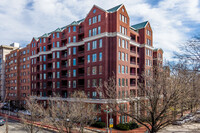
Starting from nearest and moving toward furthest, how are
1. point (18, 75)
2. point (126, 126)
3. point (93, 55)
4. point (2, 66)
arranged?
point (126, 126)
point (93, 55)
point (18, 75)
point (2, 66)

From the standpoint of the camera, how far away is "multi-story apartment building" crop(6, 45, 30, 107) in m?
63.0

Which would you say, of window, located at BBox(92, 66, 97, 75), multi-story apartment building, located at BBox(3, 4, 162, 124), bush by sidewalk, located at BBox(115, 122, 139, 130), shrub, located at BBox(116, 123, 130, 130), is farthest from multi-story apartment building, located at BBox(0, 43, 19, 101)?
bush by sidewalk, located at BBox(115, 122, 139, 130)

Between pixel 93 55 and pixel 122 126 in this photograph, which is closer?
pixel 122 126

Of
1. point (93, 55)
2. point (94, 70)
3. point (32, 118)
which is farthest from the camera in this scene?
point (93, 55)

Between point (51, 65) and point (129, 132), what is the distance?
33963mm

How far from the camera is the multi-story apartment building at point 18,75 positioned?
63.0 meters

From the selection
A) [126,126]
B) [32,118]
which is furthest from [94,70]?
[32,118]

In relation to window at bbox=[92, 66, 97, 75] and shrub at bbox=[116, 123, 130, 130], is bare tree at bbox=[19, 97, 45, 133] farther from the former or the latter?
shrub at bbox=[116, 123, 130, 130]

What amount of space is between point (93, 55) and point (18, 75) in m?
47.0

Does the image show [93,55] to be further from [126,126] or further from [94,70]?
[126,126]

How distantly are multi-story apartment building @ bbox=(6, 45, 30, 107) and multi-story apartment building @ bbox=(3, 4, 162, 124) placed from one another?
8107 mm

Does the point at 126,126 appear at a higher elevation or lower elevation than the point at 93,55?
lower

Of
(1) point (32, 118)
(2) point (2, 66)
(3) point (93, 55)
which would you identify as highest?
(3) point (93, 55)

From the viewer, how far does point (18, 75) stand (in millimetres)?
68500
